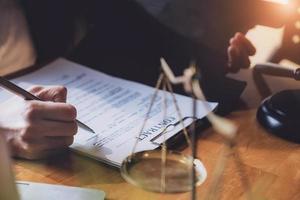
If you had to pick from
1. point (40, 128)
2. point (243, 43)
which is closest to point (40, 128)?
point (40, 128)

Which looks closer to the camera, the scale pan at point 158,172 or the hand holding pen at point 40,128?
the scale pan at point 158,172

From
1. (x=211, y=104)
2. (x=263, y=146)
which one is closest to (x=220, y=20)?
(x=211, y=104)

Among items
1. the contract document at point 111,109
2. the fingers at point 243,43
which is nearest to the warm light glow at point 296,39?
the fingers at point 243,43

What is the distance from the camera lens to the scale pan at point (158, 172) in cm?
62

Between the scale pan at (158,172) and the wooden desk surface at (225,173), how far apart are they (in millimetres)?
119

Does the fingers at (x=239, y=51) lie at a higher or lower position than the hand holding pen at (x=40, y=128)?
higher

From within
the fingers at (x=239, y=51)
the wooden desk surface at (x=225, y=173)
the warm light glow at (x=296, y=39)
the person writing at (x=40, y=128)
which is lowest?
the wooden desk surface at (x=225, y=173)

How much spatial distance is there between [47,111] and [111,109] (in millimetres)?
180

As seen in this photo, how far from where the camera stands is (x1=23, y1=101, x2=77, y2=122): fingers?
849mm

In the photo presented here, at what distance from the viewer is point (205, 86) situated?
1094 mm

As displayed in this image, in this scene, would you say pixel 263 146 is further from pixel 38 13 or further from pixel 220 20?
pixel 38 13

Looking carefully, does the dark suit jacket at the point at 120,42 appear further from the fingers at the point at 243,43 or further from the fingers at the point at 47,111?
the fingers at the point at 47,111

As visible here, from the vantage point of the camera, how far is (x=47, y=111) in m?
0.85

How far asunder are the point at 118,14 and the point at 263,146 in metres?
0.52
